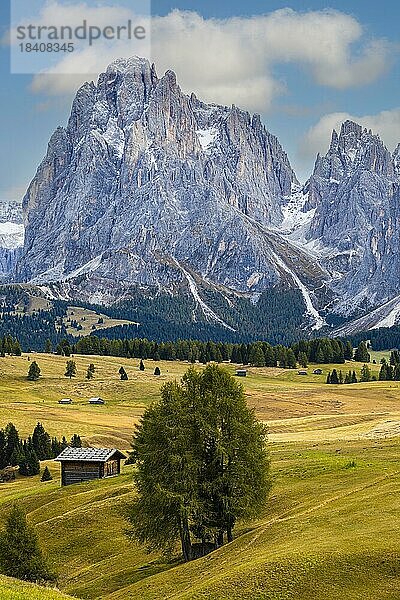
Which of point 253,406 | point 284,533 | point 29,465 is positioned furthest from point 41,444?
point 284,533

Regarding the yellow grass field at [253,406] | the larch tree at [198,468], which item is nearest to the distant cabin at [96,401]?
the yellow grass field at [253,406]

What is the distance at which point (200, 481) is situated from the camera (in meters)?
55.4

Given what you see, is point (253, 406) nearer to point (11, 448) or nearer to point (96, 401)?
point (96, 401)

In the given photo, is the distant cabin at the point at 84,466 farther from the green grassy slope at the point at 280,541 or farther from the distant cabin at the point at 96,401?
the distant cabin at the point at 96,401

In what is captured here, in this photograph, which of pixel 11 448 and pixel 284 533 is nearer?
pixel 284 533

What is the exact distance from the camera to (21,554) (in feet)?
175

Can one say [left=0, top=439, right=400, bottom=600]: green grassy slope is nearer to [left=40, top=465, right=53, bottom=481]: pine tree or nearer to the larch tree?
the larch tree

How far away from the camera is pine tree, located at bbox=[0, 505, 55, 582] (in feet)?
174

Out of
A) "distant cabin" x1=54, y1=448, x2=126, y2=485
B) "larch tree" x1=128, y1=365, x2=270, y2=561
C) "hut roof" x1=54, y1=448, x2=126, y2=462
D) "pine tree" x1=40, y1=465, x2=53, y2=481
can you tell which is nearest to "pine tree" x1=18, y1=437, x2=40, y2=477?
"pine tree" x1=40, y1=465, x2=53, y2=481

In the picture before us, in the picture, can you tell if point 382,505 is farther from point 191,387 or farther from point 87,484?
point 87,484

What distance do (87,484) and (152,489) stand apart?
35.6m

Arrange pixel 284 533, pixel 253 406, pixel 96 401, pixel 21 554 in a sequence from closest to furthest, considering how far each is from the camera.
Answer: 1. pixel 284 533
2. pixel 21 554
3. pixel 253 406
4. pixel 96 401

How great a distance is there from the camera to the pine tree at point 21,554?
5294 cm

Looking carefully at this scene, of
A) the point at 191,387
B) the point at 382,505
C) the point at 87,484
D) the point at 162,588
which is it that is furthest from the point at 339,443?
the point at 162,588
